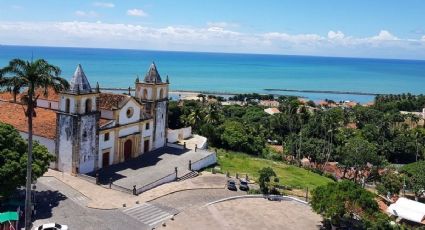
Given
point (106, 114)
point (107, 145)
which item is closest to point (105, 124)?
point (106, 114)

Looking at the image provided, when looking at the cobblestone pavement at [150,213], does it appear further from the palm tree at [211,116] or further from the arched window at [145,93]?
the palm tree at [211,116]

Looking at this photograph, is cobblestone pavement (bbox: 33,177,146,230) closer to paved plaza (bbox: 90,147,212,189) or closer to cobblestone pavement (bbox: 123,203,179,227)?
cobblestone pavement (bbox: 123,203,179,227)

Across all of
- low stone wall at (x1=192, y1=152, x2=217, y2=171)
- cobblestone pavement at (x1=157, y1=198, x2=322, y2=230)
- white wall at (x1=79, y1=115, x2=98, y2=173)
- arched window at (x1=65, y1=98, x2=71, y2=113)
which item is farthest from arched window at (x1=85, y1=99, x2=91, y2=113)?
cobblestone pavement at (x1=157, y1=198, x2=322, y2=230)

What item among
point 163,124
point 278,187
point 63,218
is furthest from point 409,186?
point 63,218

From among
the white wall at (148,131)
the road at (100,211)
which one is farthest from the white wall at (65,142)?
the white wall at (148,131)

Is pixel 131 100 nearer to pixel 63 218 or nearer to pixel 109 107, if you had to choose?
pixel 109 107

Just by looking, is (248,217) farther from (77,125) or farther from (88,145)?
(77,125)
